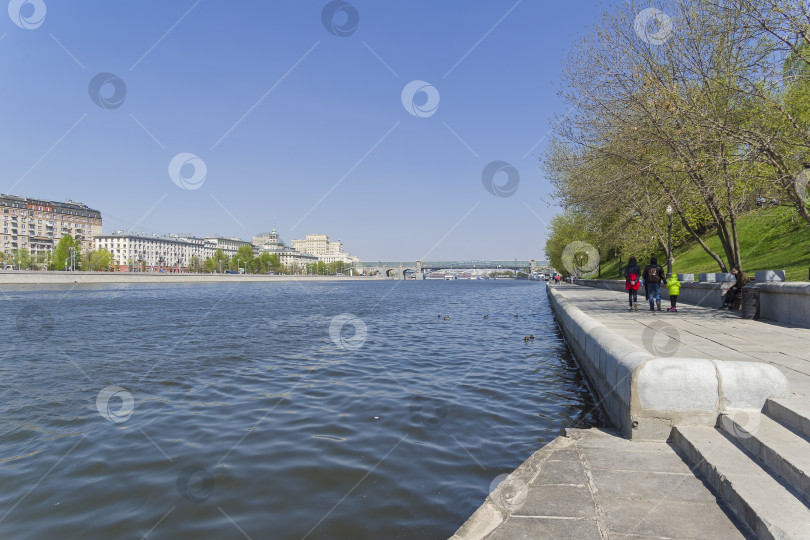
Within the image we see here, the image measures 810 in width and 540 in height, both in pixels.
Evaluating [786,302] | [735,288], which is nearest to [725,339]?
[786,302]

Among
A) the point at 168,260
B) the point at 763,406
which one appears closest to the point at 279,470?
the point at 763,406

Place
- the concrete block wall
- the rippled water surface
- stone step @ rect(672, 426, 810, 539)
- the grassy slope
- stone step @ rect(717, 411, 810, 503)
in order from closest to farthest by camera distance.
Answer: stone step @ rect(672, 426, 810, 539) < stone step @ rect(717, 411, 810, 503) < the rippled water surface < the concrete block wall < the grassy slope

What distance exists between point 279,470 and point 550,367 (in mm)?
8983

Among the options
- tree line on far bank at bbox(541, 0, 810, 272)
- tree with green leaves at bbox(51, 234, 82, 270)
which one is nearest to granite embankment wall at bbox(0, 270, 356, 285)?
tree with green leaves at bbox(51, 234, 82, 270)

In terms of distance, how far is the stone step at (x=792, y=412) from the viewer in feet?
15.4

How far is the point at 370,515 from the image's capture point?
5242 millimetres

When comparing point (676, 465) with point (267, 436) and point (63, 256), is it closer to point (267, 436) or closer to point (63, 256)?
point (267, 436)

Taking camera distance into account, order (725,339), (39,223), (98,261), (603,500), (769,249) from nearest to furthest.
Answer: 1. (603,500)
2. (725,339)
3. (769,249)
4. (98,261)
5. (39,223)

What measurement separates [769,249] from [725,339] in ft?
98.0

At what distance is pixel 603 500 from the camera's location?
14.1 ft

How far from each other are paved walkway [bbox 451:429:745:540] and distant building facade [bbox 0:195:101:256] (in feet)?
574

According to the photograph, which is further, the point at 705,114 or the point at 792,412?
the point at 705,114

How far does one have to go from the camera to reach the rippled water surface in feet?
17.3

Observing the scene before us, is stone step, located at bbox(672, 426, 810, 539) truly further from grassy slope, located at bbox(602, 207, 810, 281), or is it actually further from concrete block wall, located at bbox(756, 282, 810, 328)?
grassy slope, located at bbox(602, 207, 810, 281)
